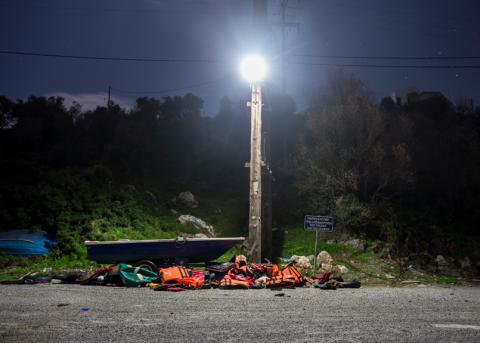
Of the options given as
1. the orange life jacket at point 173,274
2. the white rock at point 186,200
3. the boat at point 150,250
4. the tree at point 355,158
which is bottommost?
the orange life jacket at point 173,274

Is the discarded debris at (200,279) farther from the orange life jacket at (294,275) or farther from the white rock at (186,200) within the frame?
the white rock at (186,200)

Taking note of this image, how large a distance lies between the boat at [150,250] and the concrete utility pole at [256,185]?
1416 mm

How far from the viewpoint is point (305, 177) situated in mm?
22062

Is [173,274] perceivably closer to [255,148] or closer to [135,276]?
[135,276]

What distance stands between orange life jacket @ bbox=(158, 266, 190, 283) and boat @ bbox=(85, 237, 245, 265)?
1.13 metres

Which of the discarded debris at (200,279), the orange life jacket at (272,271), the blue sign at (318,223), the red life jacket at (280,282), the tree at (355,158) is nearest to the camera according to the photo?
the discarded debris at (200,279)

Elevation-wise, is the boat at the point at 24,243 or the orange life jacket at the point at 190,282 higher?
the boat at the point at 24,243

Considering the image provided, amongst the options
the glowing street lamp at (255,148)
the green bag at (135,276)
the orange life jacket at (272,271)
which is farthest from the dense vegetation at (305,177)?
the orange life jacket at (272,271)

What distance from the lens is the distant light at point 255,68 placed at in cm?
1283

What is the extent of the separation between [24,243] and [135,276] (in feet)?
19.8

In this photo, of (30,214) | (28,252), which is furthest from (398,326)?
(30,214)

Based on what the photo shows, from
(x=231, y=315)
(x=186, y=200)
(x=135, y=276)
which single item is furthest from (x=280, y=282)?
(x=186, y=200)

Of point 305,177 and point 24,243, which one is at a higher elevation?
point 305,177

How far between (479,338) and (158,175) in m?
30.2
